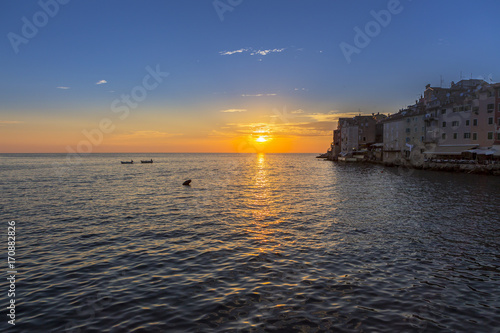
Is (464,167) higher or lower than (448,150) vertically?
lower

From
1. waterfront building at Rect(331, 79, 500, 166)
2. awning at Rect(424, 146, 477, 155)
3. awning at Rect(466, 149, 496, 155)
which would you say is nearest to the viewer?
awning at Rect(466, 149, 496, 155)

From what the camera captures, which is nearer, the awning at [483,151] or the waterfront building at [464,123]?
the awning at [483,151]

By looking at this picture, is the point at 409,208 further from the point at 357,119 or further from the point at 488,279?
the point at 357,119

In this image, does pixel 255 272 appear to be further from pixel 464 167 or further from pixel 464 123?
pixel 464 123

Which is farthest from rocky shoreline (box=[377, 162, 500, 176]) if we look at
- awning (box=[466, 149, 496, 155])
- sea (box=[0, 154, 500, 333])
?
sea (box=[0, 154, 500, 333])

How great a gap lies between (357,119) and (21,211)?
14252 cm

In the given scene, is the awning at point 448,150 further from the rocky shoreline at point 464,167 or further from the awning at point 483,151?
the awning at point 483,151

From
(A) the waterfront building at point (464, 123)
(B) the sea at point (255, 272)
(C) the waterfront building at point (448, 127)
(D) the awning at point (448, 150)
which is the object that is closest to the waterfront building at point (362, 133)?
(C) the waterfront building at point (448, 127)

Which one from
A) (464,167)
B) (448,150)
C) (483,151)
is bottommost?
(464,167)

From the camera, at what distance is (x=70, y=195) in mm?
39438

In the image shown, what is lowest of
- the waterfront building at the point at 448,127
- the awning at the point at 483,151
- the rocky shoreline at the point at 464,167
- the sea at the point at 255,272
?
the sea at the point at 255,272

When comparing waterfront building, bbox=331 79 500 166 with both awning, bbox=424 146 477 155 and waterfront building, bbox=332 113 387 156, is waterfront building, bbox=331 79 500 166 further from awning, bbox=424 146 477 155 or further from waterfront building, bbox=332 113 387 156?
waterfront building, bbox=332 113 387 156

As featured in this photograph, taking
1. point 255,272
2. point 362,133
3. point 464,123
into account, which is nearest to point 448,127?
point 464,123

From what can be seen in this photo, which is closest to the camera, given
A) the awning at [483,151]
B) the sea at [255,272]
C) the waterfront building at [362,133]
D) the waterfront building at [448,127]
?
the sea at [255,272]
